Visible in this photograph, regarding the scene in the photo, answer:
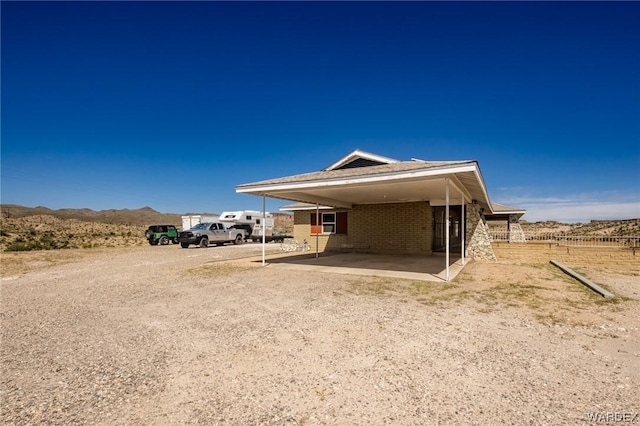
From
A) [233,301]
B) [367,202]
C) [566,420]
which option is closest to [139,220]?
[367,202]

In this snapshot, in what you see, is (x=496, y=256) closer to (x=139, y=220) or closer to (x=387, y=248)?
(x=387, y=248)

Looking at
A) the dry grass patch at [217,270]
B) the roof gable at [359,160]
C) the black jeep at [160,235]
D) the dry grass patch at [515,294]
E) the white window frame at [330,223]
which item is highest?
the roof gable at [359,160]

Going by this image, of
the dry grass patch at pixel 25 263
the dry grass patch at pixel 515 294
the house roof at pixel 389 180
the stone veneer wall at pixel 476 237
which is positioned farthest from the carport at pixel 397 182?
the dry grass patch at pixel 25 263

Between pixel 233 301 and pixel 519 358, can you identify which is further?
pixel 233 301

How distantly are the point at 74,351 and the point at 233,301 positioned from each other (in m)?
2.87

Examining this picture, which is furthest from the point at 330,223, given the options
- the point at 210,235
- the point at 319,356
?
the point at 319,356

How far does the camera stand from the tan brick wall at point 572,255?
1399 centimetres

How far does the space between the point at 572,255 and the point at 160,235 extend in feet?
85.1

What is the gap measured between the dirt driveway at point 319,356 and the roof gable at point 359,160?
10511mm

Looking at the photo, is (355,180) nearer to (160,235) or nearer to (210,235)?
(210,235)

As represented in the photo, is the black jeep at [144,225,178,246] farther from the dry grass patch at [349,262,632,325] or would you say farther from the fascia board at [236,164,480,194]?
the dry grass patch at [349,262,632,325]

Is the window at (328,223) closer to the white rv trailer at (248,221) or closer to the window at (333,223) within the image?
the window at (333,223)

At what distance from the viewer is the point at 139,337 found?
178 inches

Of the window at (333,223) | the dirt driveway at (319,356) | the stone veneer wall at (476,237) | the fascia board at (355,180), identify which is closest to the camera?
the dirt driveway at (319,356)
